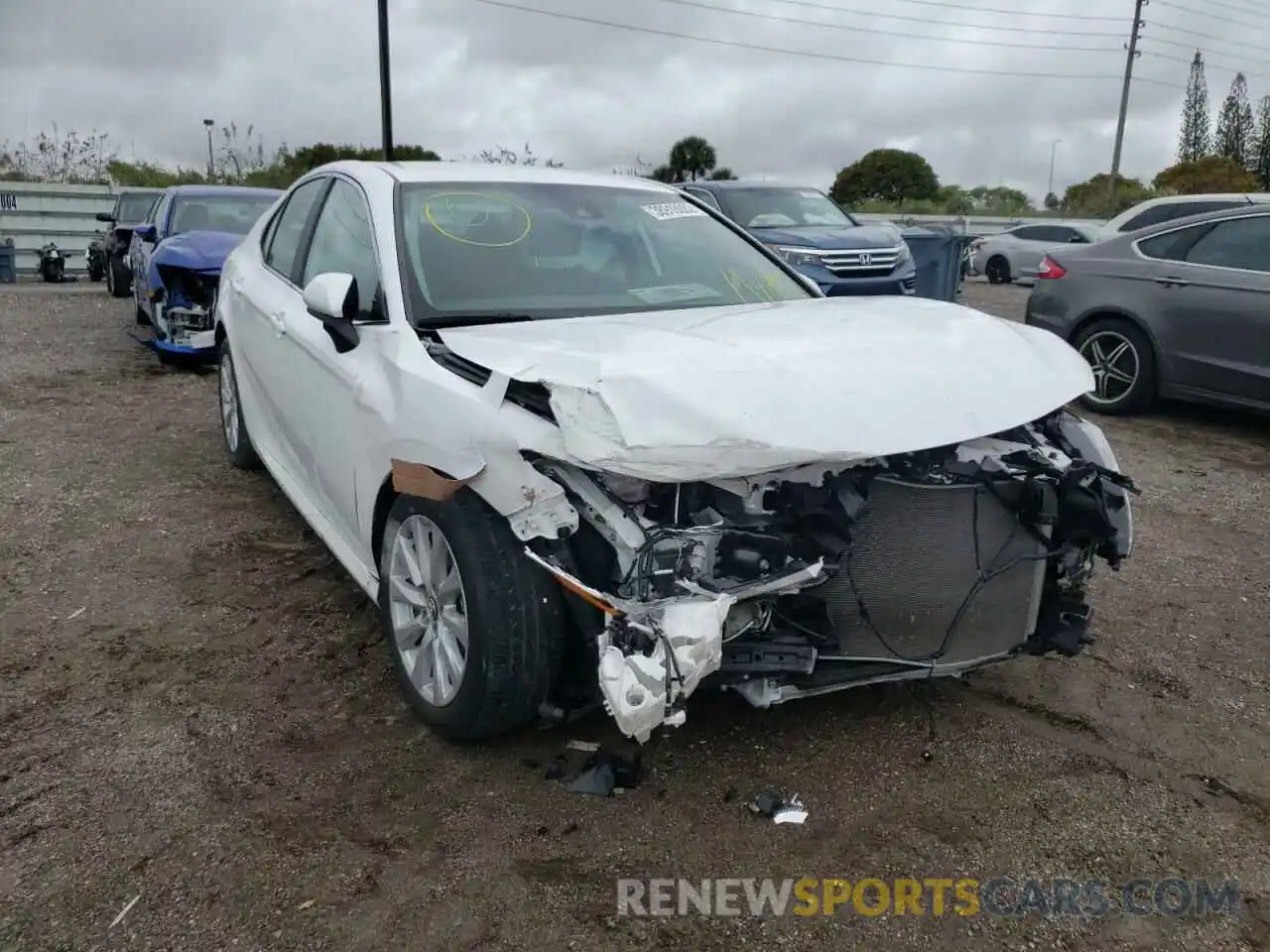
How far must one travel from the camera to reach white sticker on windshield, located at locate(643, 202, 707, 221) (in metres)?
4.22

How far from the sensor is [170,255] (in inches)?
325

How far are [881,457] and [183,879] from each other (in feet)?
6.50

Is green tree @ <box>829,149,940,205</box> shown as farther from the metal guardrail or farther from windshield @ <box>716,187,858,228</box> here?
windshield @ <box>716,187,858,228</box>

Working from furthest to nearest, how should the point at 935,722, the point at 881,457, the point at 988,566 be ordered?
the point at 935,722
the point at 988,566
the point at 881,457

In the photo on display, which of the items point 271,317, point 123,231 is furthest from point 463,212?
point 123,231

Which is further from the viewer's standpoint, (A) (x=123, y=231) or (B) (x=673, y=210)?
(A) (x=123, y=231)

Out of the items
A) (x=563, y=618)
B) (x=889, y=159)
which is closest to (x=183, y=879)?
(x=563, y=618)

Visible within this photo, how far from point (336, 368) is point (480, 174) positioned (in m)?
1.09

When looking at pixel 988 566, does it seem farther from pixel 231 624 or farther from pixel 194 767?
pixel 231 624

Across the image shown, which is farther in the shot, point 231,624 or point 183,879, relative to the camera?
point 231,624

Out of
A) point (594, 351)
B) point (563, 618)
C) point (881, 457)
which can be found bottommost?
point (563, 618)

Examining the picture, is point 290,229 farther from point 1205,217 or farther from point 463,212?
point 1205,217

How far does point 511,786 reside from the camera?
9.30 ft

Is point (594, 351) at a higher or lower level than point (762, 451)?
higher
